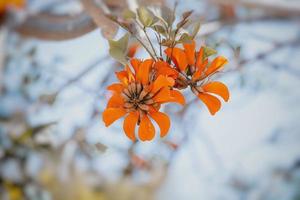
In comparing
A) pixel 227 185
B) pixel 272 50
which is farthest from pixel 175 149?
pixel 227 185

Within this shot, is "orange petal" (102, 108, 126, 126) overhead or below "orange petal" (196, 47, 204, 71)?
below

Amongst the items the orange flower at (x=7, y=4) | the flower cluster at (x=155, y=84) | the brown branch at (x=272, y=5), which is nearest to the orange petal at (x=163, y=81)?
the flower cluster at (x=155, y=84)

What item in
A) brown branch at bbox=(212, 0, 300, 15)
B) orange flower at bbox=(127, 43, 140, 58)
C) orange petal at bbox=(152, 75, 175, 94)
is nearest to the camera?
orange petal at bbox=(152, 75, 175, 94)

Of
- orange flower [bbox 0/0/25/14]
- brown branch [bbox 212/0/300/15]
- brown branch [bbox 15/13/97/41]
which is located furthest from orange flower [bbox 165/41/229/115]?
orange flower [bbox 0/0/25/14]

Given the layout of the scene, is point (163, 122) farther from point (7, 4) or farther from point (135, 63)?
point (7, 4)

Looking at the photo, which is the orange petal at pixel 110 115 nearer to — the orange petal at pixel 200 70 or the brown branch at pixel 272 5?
the orange petal at pixel 200 70

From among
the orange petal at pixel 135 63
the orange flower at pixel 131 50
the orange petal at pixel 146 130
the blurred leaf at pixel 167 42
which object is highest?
the orange flower at pixel 131 50

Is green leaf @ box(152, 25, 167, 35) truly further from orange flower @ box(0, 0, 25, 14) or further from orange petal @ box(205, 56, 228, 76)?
orange flower @ box(0, 0, 25, 14)
